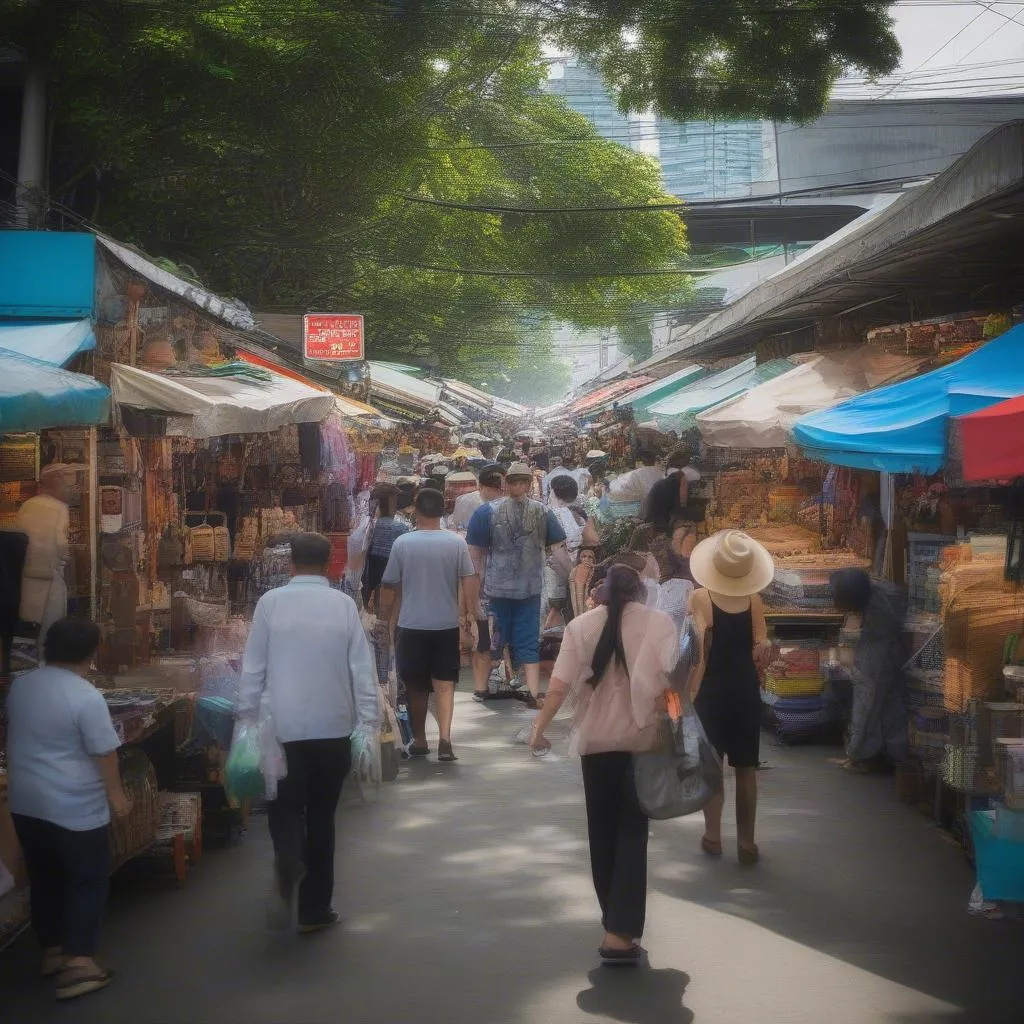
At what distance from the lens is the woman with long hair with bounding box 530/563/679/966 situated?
206 inches

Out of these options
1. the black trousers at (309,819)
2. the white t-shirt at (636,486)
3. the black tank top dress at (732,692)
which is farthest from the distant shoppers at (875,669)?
the white t-shirt at (636,486)

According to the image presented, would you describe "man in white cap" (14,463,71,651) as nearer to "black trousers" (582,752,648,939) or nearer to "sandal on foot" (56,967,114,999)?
"sandal on foot" (56,967,114,999)

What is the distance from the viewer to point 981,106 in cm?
3441

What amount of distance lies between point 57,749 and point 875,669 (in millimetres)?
5453

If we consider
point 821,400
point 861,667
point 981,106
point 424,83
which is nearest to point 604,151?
point 981,106

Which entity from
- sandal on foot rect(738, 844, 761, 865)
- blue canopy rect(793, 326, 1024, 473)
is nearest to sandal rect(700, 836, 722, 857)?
sandal on foot rect(738, 844, 761, 865)

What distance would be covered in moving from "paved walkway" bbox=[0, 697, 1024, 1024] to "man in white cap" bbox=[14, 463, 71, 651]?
227 centimetres

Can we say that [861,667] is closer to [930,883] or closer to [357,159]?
[930,883]

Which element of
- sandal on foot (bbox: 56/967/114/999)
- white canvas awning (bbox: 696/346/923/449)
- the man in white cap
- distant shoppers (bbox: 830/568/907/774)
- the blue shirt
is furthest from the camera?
the blue shirt

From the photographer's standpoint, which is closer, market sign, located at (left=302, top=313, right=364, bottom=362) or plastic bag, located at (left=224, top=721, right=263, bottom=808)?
plastic bag, located at (left=224, top=721, right=263, bottom=808)

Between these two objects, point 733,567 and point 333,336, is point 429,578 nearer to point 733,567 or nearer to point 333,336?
point 733,567

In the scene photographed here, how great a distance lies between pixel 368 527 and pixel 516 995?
6.83 metres

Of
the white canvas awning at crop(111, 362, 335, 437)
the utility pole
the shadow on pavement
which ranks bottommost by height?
the shadow on pavement

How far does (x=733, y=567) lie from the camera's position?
676 centimetres
